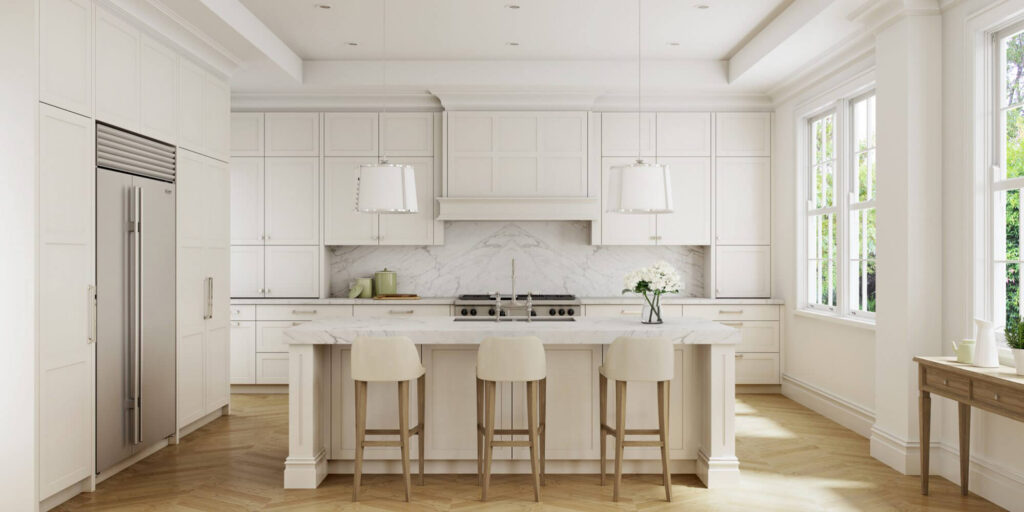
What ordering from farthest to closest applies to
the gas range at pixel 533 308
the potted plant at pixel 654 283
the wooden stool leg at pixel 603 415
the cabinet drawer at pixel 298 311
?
the cabinet drawer at pixel 298 311 < the gas range at pixel 533 308 < the potted plant at pixel 654 283 < the wooden stool leg at pixel 603 415

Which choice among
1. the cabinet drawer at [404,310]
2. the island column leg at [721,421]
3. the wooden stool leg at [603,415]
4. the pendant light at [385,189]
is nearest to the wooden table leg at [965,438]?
the island column leg at [721,421]

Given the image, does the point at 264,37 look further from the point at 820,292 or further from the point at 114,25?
the point at 820,292

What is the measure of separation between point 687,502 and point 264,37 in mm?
4408

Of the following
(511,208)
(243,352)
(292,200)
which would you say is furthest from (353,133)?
(243,352)

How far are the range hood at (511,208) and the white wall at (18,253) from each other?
11.4 ft

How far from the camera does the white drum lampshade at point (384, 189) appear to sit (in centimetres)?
361

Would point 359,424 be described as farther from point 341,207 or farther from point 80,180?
point 341,207

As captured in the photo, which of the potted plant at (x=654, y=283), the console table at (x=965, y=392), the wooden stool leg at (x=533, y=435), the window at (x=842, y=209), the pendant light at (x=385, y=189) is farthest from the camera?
the window at (x=842, y=209)

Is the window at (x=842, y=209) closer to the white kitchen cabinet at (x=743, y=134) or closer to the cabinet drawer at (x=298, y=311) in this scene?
the white kitchen cabinet at (x=743, y=134)

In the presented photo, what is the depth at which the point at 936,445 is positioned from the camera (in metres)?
3.85

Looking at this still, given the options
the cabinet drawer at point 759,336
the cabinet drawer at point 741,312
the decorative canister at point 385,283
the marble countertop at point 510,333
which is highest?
the decorative canister at point 385,283

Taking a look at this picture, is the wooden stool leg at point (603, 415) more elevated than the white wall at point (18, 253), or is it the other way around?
the white wall at point (18, 253)

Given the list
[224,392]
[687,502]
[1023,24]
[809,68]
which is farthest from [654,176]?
[224,392]

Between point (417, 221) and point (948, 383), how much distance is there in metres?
4.46
